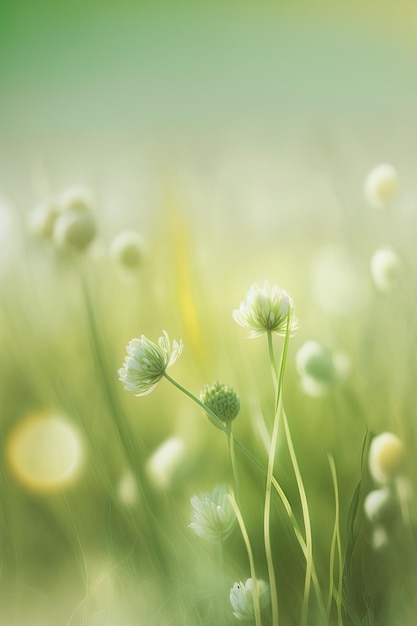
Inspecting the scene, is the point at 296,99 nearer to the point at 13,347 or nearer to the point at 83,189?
the point at 83,189

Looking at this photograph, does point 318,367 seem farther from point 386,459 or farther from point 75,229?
point 75,229

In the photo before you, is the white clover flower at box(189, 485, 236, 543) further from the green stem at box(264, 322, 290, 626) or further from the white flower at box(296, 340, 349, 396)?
the white flower at box(296, 340, 349, 396)

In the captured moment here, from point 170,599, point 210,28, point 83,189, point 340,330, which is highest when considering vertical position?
point 210,28

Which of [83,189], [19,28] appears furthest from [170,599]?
[19,28]

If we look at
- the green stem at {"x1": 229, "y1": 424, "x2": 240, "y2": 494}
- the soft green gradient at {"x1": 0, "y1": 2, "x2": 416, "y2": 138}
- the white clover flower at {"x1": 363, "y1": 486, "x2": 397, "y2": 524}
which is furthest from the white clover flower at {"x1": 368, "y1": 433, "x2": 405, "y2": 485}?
the soft green gradient at {"x1": 0, "y1": 2, "x2": 416, "y2": 138}

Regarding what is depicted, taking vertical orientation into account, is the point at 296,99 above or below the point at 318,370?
above

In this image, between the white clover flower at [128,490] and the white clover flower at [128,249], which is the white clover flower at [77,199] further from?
the white clover flower at [128,490]

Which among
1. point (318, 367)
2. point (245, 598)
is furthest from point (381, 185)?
point (245, 598)
